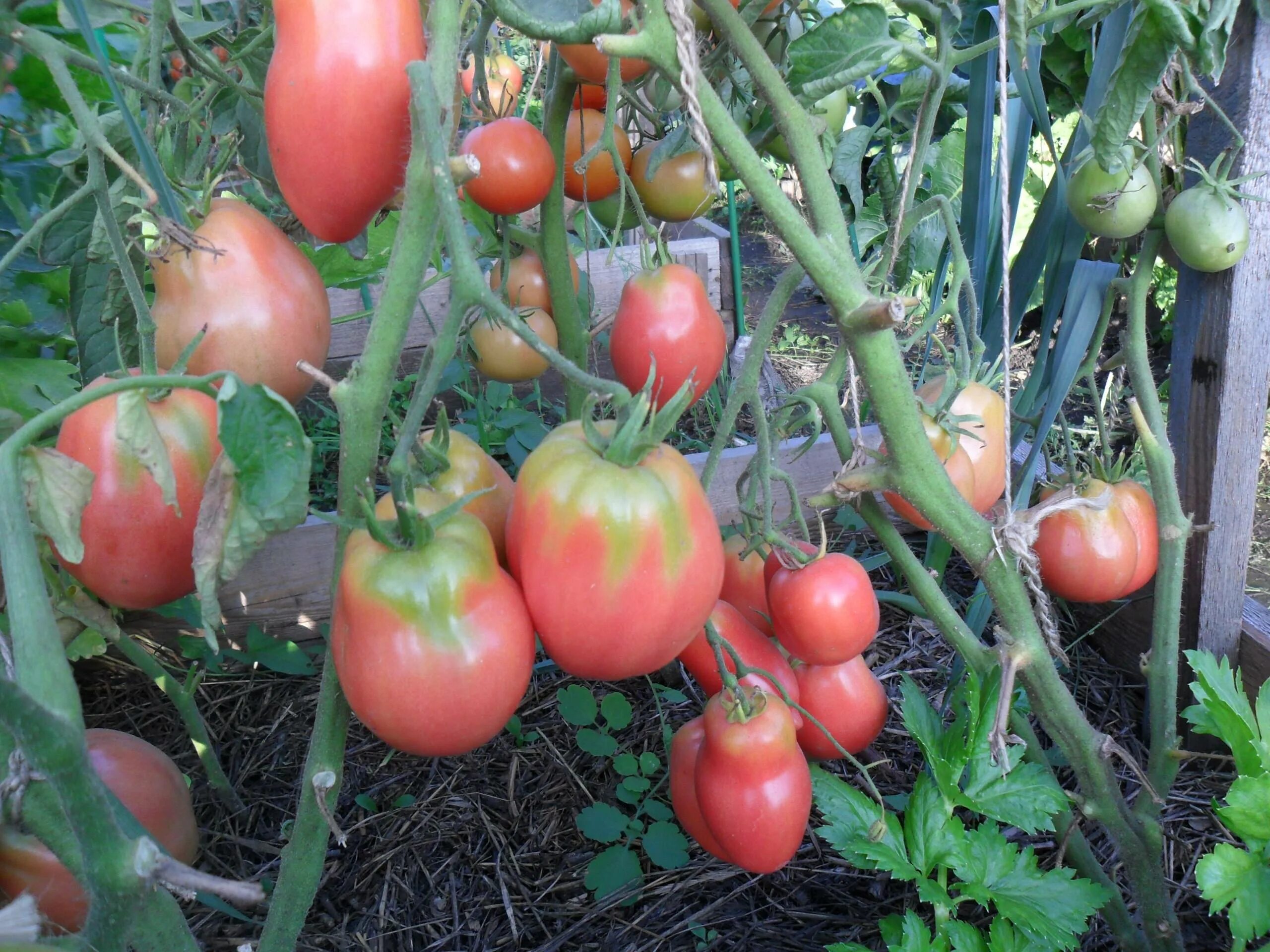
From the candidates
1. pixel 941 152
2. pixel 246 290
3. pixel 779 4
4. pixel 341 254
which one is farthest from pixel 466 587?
pixel 941 152

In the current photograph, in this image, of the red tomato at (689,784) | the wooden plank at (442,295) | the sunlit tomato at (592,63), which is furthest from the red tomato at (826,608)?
the wooden plank at (442,295)

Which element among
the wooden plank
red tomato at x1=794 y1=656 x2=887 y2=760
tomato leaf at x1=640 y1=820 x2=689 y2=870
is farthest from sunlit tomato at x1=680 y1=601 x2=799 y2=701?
the wooden plank

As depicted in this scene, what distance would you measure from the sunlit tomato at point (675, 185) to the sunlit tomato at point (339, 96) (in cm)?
51

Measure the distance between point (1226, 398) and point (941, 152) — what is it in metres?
1.14

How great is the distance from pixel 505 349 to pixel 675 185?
316mm

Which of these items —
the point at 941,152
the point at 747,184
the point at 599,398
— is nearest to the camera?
the point at 599,398

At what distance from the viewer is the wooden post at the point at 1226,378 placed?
1.12 meters

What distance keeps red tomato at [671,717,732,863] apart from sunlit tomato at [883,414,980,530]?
0.32 meters

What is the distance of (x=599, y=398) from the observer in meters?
0.65

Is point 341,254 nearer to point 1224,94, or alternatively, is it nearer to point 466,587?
point 466,587

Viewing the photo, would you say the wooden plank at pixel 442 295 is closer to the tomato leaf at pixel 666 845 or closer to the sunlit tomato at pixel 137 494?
the tomato leaf at pixel 666 845

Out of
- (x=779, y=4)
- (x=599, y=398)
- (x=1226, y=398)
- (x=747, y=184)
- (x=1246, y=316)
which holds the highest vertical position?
(x=779, y=4)

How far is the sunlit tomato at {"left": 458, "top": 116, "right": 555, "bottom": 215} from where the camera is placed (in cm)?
99

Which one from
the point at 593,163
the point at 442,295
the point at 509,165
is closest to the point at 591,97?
the point at 593,163
